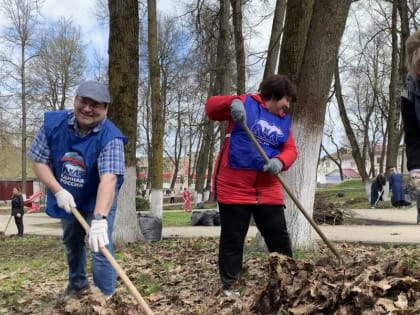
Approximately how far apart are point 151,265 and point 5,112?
88.3 ft

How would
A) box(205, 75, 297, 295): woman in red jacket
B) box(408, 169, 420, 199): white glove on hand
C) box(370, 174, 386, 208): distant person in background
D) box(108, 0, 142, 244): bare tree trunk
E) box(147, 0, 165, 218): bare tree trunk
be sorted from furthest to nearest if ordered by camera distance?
1. box(370, 174, 386, 208): distant person in background
2. box(147, 0, 165, 218): bare tree trunk
3. box(108, 0, 142, 244): bare tree trunk
4. box(205, 75, 297, 295): woman in red jacket
5. box(408, 169, 420, 199): white glove on hand

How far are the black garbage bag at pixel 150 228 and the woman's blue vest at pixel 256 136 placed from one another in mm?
4982

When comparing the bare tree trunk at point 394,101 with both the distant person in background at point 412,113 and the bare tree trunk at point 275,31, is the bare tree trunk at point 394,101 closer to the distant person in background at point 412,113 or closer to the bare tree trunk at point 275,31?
the bare tree trunk at point 275,31

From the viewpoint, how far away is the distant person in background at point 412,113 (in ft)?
8.93

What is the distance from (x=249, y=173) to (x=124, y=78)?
412 centimetres

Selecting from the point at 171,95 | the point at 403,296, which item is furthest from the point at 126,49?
the point at 171,95

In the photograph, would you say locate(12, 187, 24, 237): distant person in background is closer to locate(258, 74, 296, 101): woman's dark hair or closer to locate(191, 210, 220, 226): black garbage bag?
locate(191, 210, 220, 226): black garbage bag

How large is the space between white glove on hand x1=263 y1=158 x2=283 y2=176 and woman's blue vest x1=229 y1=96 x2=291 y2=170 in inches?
3.0

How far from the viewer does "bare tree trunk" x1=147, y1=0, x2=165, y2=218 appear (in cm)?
1227

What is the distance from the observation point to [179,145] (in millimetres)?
43031

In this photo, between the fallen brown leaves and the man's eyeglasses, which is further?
the man's eyeglasses

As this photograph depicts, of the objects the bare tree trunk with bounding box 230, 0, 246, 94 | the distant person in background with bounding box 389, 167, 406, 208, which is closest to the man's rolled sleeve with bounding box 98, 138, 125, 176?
the bare tree trunk with bounding box 230, 0, 246, 94

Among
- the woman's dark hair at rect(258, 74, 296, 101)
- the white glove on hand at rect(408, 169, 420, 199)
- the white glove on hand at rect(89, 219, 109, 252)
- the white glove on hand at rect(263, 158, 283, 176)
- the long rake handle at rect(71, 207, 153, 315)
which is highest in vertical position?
A: the woman's dark hair at rect(258, 74, 296, 101)

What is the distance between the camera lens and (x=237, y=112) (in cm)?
370
